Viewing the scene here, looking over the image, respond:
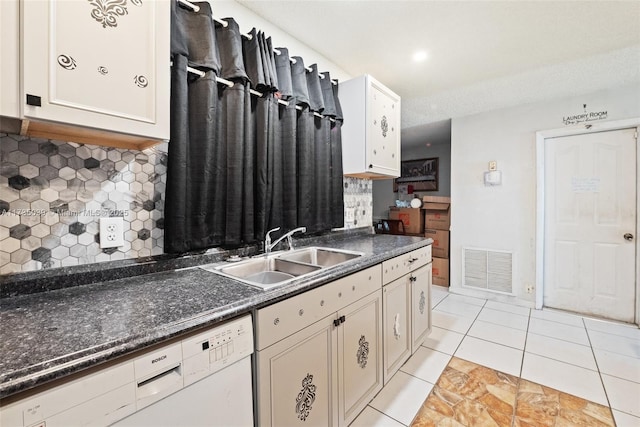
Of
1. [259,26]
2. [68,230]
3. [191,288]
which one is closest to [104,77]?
[68,230]

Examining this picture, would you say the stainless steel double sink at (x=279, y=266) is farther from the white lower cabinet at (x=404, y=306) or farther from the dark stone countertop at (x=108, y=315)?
the white lower cabinet at (x=404, y=306)

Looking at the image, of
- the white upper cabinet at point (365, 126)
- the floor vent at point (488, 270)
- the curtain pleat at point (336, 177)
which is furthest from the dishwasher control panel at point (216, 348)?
the floor vent at point (488, 270)

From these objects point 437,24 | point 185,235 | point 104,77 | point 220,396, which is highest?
point 437,24

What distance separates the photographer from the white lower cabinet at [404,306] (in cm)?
175

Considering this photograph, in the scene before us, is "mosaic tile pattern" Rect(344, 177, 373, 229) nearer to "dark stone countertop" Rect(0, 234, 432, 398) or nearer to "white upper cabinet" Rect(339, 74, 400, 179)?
"white upper cabinet" Rect(339, 74, 400, 179)

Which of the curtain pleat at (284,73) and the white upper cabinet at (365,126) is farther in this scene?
the white upper cabinet at (365,126)

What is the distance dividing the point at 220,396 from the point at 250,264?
30.0 inches

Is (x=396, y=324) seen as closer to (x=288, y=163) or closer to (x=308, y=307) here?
(x=308, y=307)

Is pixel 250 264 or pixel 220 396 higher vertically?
pixel 250 264

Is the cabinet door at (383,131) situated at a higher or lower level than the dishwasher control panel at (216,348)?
higher

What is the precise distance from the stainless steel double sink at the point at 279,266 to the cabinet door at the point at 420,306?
631 millimetres

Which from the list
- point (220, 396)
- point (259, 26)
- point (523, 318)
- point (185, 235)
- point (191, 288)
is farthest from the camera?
point (523, 318)

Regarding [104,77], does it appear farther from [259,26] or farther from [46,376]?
[259,26]

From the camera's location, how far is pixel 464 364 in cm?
204
